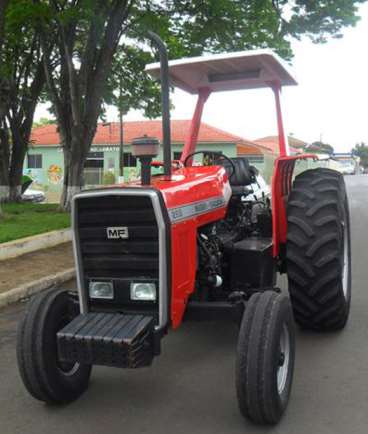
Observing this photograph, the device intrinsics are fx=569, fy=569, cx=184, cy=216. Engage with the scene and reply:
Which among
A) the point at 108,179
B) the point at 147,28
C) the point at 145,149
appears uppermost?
the point at 147,28

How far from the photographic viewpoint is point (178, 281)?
3.64 metres

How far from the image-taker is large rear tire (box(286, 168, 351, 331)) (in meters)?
4.52

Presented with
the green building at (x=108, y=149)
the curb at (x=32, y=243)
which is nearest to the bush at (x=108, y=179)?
the green building at (x=108, y=149)

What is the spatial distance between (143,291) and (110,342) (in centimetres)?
51

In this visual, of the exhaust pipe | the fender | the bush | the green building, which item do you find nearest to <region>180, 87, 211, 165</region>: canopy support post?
the fender

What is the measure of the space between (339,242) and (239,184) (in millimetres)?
1108

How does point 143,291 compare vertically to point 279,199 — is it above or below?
below

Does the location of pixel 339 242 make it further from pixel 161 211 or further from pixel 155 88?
pixel 155 88

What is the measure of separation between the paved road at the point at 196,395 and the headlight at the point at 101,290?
714mm

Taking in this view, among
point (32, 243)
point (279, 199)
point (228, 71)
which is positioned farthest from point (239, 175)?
point (32, 243)

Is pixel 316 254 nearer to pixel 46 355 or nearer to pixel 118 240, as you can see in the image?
pixel 118 240

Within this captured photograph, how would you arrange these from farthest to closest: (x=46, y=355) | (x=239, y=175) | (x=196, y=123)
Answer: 1. (x=196, y=123)
2. (x=239, y=175)
3. (x=46, y=355)

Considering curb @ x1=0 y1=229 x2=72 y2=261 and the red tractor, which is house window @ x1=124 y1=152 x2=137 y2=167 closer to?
curb @ x1=0 y1=229 x2=72 y2=261

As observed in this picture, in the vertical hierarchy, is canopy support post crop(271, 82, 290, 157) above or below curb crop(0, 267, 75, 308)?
above
